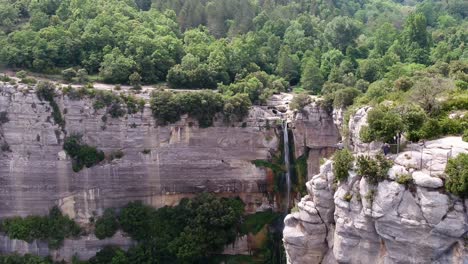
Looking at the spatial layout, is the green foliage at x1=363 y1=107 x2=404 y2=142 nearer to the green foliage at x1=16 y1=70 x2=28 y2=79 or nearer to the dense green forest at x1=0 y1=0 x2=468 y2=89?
the dense green forest at x1=0 y1=0 x2=468 y2=89

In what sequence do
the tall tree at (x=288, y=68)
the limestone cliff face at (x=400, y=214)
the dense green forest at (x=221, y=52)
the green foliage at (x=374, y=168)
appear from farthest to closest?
the tall tree at (x=288, y=68) < the dense green forest at (x=221, y=52) < the green foliage at (x=374, y=168) < the limestone cliff face at (x=400, y=214)

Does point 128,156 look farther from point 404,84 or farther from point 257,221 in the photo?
point 404,84

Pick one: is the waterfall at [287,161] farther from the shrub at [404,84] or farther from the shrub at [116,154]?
the shrub at [116,154]

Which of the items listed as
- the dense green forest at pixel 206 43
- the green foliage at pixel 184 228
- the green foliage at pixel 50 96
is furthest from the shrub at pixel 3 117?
the green foliage at pixel 184 228

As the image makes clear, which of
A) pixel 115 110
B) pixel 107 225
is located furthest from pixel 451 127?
pixel 107 225

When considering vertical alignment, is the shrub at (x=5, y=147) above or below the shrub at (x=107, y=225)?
above

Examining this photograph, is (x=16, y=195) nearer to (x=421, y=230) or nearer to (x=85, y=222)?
(x=85, y=222)
